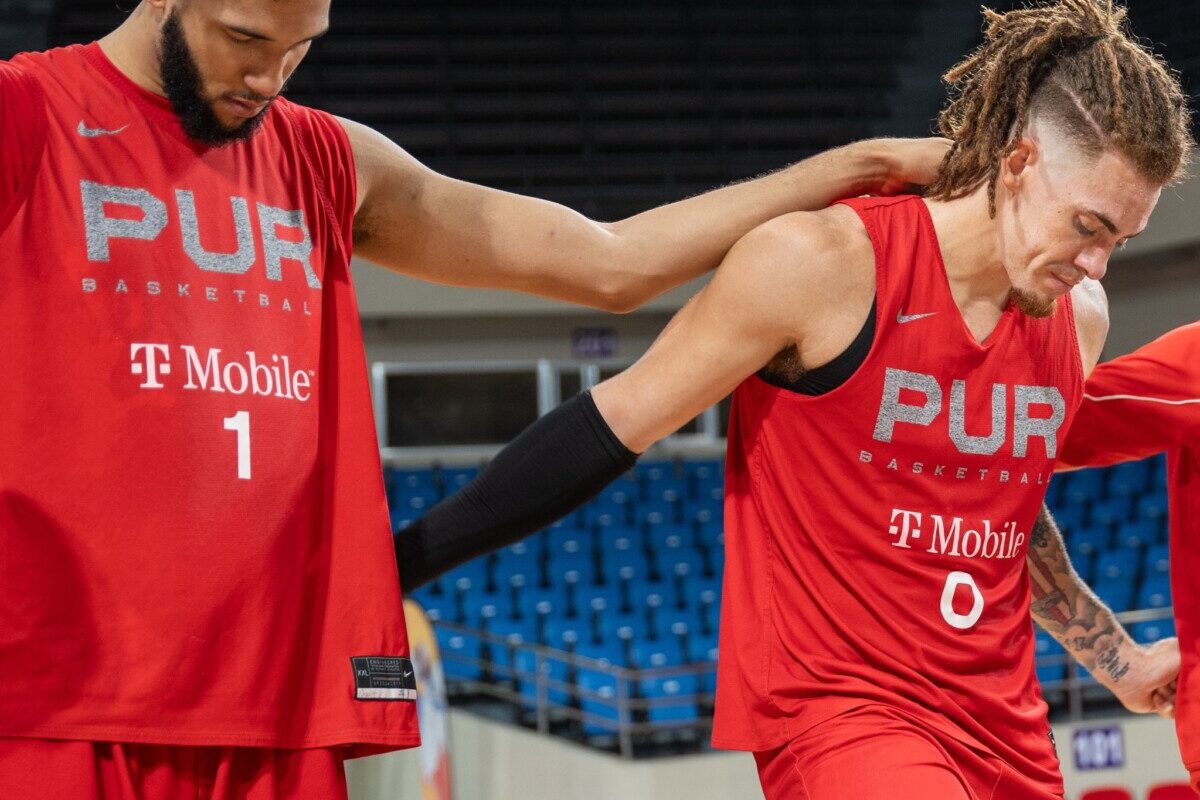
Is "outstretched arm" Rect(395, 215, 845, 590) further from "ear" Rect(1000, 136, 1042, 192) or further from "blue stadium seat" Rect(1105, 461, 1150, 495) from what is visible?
"blue stadium seat" Rect(1105, 461, 1150, 495)

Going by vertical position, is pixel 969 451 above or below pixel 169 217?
below

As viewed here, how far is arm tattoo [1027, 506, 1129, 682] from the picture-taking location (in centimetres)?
237

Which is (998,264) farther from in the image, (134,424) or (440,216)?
(134,424)

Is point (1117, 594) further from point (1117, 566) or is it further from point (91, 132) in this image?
point (91, 132)

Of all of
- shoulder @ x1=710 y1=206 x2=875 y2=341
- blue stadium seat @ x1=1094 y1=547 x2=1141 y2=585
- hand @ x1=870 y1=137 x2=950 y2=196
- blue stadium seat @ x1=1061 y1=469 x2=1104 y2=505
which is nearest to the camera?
shoulder @ x1=710 y1=206 x2=875 y2=341

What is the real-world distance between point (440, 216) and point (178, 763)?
79 centimetres

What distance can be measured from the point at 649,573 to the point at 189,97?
7685 millimetres

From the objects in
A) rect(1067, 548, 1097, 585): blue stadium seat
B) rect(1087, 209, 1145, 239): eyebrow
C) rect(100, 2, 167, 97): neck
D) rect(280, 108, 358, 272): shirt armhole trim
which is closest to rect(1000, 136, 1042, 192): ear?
rect(1087, 209, 1145, 239): eyebrow

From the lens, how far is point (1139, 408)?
7.57 ft

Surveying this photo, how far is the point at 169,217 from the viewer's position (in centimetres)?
157

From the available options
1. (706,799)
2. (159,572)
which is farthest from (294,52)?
(706,799)

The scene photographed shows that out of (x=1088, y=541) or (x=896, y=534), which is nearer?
(x=896, y=534)

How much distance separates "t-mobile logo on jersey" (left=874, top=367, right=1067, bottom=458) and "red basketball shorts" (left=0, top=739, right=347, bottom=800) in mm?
858

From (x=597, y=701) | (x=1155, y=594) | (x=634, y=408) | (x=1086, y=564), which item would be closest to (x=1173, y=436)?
(x=634, y=408)
